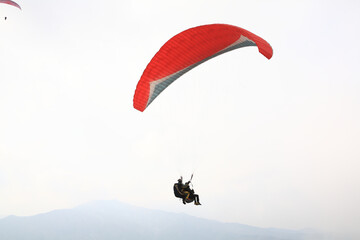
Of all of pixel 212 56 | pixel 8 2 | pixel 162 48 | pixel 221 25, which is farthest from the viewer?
pixel 8 2

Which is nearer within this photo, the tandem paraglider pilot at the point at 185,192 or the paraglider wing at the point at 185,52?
the paraglider wing at the point at 185,52

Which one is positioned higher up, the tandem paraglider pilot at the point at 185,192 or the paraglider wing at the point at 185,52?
the paraglider wing at the point at 185,52

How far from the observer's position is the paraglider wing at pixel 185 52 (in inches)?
621

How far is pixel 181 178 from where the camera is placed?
18062mm

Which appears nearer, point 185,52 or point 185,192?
point 185,52

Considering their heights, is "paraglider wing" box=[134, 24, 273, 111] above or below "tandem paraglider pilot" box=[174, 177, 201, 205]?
above

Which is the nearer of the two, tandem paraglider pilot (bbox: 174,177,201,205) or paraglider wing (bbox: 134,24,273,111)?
paraglider wing (bbox: 134,24,273,111)

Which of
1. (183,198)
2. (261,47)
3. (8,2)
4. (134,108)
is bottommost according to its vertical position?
(183,198)

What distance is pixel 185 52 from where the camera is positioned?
55.0 ft

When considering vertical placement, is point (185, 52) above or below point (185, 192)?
above

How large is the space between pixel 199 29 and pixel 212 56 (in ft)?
6.86

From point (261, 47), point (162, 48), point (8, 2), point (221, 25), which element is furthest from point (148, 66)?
point (8, 2)

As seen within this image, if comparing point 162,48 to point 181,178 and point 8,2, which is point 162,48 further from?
point 8,2

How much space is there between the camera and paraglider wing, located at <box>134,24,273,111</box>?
15.8m
